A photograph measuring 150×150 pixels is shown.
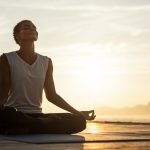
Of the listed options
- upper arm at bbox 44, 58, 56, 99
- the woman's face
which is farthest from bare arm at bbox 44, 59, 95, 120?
the woman's face

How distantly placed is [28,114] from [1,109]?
17.2 inches

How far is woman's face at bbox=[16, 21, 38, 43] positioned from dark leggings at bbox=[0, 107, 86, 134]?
3.35 ft

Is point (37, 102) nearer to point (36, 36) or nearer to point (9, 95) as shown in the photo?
point (9, 95)

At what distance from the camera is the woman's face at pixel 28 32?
6.77 metres

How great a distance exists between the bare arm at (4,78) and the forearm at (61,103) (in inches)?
30.4

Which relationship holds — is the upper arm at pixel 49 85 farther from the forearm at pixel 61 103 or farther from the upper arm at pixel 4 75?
the upper arm at pixel 4 75

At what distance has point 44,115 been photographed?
6844mm

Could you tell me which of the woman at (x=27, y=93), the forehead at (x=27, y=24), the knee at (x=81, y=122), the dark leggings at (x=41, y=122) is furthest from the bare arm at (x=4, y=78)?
the knee at (x=81, y=122)

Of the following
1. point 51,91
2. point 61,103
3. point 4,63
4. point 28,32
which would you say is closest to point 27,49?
point 28,32

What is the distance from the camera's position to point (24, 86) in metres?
6.72

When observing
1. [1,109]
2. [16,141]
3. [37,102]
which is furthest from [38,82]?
[16,141]

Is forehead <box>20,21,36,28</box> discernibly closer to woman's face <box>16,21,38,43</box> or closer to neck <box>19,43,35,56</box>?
woman's face <box>16,21,38,43</box>

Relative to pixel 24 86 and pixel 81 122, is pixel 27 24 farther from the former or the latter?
pixel 81 122

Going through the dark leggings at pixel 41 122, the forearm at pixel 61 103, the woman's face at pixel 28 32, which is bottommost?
the dark leggings at pixel 41 122
